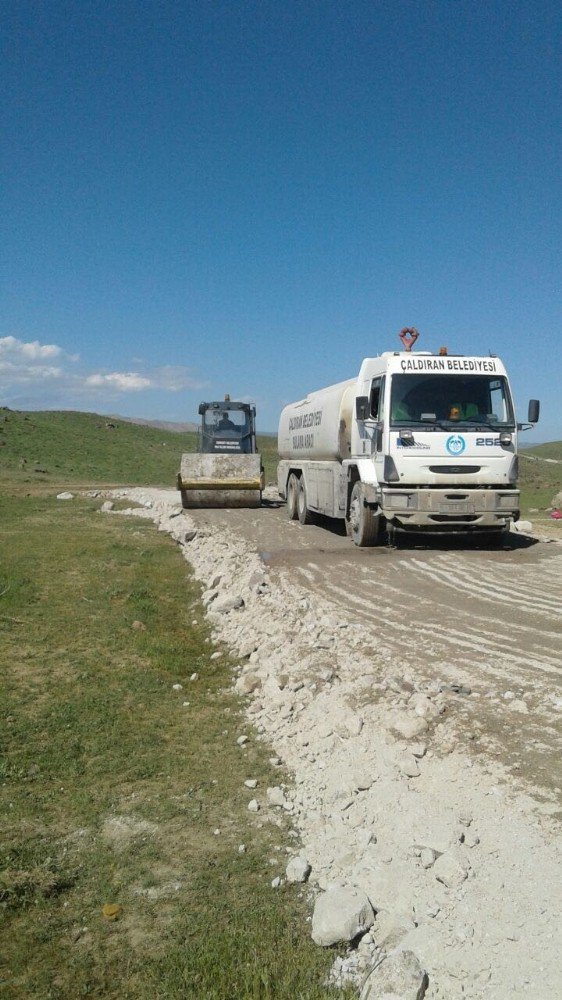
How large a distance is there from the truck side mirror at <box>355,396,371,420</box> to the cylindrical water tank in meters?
1.55

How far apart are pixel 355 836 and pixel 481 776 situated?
2.96 feet

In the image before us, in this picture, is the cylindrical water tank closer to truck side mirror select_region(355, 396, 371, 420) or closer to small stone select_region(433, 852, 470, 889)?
truck side mirror select_region(355, 396, 371, 420)

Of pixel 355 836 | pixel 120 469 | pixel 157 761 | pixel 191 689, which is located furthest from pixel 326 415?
pixel 120 469

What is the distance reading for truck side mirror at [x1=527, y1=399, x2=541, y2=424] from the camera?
38.8 feet

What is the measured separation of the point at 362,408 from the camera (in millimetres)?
12172

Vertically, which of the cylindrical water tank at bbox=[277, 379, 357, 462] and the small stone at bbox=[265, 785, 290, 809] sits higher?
the cylindrical water tank at bbox=[277, 379, 357, 462]

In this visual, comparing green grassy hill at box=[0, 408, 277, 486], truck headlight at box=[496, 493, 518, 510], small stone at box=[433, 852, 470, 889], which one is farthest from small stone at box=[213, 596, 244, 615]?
green grassy hill at box=[0, 408, 277, 486]

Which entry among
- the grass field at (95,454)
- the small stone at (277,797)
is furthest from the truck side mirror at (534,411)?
the grass field at (95,454)

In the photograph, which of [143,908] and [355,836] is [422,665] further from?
[143,908]

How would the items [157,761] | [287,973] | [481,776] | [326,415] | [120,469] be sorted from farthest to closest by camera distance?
1. [120,469]
2. [326,415]
3. [157,761]
4. [481,776]
5. [287,973]

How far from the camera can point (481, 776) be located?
445 cm

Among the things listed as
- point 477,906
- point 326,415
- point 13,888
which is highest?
point 326,415

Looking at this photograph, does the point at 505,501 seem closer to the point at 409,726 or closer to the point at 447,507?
the point at 447,507

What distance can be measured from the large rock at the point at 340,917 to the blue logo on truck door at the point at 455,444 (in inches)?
347
